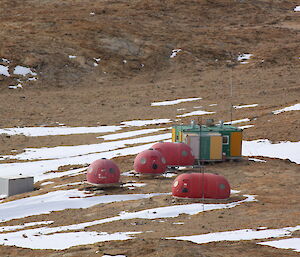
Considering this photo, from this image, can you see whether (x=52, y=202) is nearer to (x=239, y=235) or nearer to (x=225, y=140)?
(x=239, y=235)

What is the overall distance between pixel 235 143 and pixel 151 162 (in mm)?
5654

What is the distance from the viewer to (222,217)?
87.3 ft

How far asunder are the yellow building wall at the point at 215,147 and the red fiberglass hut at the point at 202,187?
27.3ft

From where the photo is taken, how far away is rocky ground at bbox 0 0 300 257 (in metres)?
26.7

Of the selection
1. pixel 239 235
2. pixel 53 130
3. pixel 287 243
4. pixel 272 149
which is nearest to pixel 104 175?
pixel 239 235

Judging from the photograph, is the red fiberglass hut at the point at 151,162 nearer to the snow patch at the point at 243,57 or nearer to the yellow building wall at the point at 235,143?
the yellow building wall at the point at 235,143

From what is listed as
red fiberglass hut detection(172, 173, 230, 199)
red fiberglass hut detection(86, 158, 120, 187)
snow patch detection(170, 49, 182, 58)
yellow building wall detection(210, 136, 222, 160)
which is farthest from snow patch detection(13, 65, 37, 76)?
red fiberglass hut detection(172, 173, 230, 199)

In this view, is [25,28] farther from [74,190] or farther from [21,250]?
[21,250]

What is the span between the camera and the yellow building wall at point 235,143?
3878 centimetres

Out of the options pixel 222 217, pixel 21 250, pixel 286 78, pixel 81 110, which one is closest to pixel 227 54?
pixel 286 78

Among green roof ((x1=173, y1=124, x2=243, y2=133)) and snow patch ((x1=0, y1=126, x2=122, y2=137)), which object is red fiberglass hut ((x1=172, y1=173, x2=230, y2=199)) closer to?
green roof ((x1=173, y1=124, x2=243, y2=133))

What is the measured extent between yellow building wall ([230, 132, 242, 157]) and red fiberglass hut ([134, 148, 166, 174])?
4.89 m

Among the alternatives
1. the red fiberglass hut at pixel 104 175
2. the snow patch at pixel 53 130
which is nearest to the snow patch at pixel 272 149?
the red fiberglass hut at pixel 104 175

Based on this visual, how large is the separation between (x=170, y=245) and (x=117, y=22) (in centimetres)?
7017
